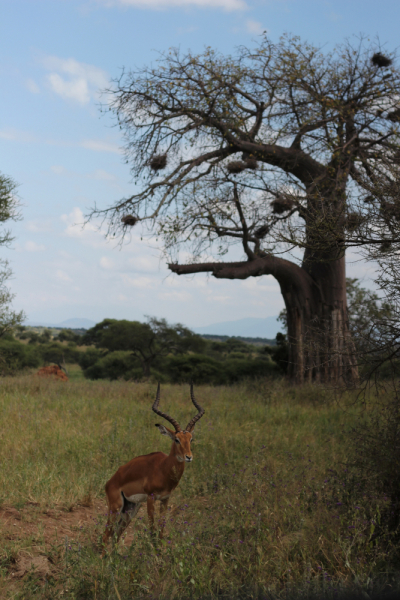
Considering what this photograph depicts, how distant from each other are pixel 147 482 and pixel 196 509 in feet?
4.45

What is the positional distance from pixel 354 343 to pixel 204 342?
36753 millimetres

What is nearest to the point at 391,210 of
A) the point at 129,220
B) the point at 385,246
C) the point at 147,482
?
the point at 385,246

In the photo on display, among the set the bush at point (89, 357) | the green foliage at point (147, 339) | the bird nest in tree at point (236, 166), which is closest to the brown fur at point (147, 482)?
the bird nest in tree at point (236, 166)

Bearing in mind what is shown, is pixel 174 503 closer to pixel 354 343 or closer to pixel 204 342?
pixel 354 343

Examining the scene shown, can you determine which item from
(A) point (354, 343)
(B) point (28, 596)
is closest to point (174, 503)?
(B) point (28, 596)

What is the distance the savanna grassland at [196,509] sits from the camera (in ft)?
14.9

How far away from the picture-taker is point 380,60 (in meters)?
16.1

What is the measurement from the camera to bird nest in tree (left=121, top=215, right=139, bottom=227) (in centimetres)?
1553

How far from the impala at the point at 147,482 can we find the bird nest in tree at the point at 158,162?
12.5 metres

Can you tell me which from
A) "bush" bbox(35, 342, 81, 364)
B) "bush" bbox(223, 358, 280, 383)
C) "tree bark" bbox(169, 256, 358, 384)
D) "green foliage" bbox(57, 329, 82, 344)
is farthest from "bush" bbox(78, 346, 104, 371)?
"tree bark" bbox(169, 256, 358, 384)

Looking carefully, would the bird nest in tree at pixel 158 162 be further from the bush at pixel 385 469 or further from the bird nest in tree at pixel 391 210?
the bush at pixel 385 469

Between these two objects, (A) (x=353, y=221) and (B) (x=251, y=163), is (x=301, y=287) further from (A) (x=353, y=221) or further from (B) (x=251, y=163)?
(A) (x=353, y=221)

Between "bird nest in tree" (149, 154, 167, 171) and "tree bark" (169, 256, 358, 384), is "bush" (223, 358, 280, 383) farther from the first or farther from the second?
"bird nest in tree" (149, 154, 167, 171)

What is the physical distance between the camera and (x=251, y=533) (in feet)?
Result: 18.3
